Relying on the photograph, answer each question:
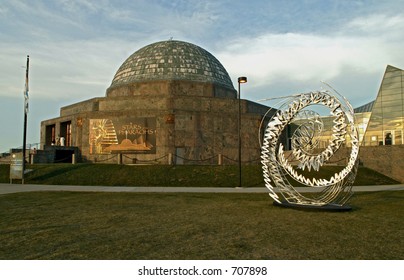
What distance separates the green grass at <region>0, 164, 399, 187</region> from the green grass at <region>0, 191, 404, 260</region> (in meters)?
6.36

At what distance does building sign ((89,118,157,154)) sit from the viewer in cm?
1930

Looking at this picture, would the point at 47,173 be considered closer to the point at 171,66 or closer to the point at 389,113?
the point at 171,66

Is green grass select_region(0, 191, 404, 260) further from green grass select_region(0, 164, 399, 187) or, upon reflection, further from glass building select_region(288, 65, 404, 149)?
glass building select_region(288, 65, 404, 149)

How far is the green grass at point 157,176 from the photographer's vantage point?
14.2m

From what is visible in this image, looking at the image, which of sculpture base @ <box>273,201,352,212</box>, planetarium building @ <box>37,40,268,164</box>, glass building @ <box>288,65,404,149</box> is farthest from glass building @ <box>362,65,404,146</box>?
sculpture base @ <box>273,201,352,212</box>

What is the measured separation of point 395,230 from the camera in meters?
5.03

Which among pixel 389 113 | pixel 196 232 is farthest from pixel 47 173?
pixel 389 113

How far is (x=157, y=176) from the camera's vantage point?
14.8 meters

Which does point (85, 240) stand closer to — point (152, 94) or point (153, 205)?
point (153, 205)

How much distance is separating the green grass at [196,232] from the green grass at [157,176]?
20.9 feet

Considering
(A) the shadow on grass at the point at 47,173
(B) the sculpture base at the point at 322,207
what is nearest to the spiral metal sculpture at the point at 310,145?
(B) the sculpture base at the point at 322,207

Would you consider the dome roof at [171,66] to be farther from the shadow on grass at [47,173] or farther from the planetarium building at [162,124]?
the shadow on grass at [47,173]
